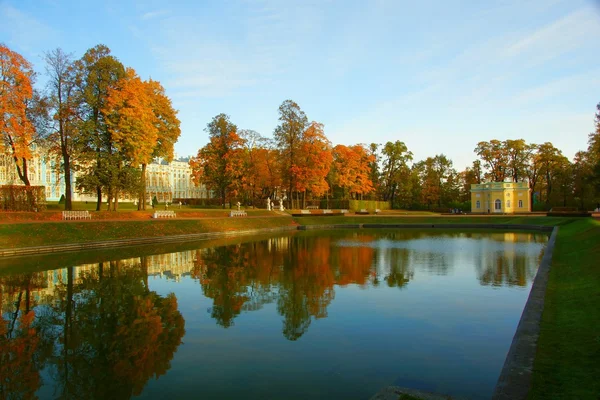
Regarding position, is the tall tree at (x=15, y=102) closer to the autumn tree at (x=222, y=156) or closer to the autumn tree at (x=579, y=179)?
the autumn tree at (x=222, y=156)

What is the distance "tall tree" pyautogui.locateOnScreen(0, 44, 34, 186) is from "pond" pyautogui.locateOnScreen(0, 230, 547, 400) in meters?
15.7

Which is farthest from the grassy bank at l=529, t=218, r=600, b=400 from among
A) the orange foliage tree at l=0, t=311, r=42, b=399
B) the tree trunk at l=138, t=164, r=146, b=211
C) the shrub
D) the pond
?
the shrub

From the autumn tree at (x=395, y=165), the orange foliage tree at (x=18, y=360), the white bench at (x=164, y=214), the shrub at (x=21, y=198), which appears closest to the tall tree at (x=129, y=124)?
A: the white bench at (x=164, y=214)

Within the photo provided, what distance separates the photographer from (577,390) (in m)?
4.36

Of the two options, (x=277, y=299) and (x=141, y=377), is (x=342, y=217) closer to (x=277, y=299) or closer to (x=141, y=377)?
(x=277, y=299)

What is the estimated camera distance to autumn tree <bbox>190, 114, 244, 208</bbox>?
153ft

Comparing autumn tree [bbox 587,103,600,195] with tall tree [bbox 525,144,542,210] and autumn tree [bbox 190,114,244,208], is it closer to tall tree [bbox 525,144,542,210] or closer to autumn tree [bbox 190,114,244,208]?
tall tree [bbox 525,144,542,210]

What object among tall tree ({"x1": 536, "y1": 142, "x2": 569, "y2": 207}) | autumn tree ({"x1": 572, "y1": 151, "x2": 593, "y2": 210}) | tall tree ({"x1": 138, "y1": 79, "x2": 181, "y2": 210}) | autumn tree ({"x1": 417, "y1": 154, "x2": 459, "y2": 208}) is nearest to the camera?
tall tree ({"x1": 138, "y1": 79, "x2": 181, "y2": 210})

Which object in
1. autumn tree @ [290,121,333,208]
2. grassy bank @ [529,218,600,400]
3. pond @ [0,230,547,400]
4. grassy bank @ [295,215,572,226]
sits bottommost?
pond @ [0,230,547,400]

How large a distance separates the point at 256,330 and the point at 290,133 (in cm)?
3993

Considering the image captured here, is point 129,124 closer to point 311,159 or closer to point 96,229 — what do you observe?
point 96,229

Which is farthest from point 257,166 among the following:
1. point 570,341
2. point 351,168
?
point 570,341

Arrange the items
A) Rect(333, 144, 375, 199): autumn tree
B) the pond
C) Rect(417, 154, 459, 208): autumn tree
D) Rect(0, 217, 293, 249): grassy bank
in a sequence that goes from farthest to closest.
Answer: Rect(417, 154, 459, 208): autumn tree, Rect(333, 144, 375, 199): autumn tree, Rect(0, 217, 293, 249): grassy bank, the pond

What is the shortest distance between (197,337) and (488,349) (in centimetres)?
532
